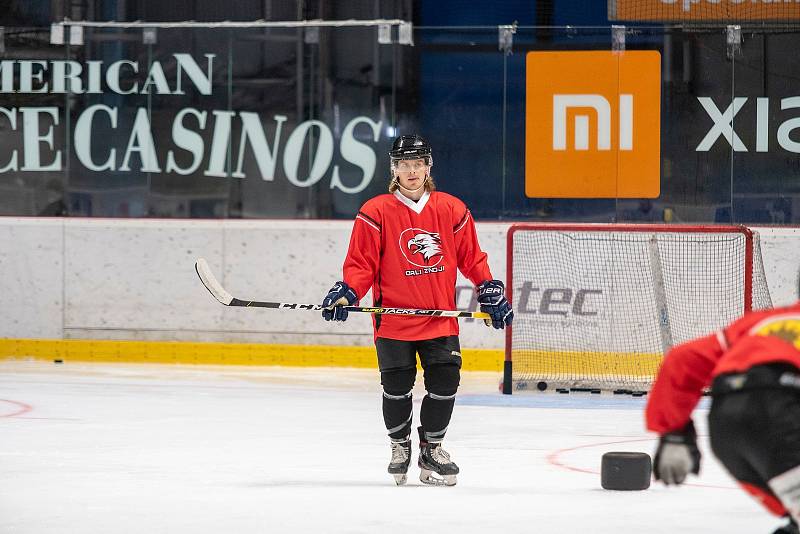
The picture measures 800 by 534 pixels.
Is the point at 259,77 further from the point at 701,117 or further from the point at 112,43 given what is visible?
the point at 701,117

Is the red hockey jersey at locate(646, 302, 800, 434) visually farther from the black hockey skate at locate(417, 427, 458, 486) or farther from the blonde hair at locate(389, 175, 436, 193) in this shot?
the blonde hair at locate(389, 175, 436, 193)

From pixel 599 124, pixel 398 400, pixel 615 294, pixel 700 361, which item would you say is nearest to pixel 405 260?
pixel 398 400

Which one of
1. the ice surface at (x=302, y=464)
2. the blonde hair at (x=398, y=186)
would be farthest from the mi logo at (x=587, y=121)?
the blonde hair at (x=398, y=186)

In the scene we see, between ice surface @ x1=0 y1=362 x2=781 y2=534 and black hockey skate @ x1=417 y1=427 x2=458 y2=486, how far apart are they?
64mm

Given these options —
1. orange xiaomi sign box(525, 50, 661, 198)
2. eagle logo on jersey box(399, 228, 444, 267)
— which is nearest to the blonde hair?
eagle logo on jersey box(399, 228, 444, 267)

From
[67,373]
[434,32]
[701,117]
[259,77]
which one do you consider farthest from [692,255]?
[67,373]

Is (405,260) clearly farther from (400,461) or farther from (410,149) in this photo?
(400,461)

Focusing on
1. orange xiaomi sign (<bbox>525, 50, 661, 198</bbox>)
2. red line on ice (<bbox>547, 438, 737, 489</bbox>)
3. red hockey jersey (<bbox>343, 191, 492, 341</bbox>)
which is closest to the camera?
red hockey jersey (<bbox>343, 191, 492, 341</bbox>)

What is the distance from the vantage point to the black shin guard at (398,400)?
5477 mm

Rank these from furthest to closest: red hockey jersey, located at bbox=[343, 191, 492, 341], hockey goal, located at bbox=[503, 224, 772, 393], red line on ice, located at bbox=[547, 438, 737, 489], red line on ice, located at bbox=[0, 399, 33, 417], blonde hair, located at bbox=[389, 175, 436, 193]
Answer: hockey goal, located at bbox=[503, 224, 772, 393] → red line on ice, located at bbox=[0, 399, 33, 417] → red line on ice, located at bbox=[547, 438, 737, 489] → blonde hair, located at bbox=[389, 175, 436, 193] → red hockey jersey, located at bbox=[343, 191, 492, 341]

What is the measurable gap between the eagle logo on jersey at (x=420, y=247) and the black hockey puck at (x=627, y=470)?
0.95 meters

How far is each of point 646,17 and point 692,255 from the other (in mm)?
1777

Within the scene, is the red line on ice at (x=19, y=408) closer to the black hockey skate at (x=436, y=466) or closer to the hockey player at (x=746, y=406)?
the black hockey skate at (x=436, y=466)

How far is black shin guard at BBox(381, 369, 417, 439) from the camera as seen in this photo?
5.48 metres
